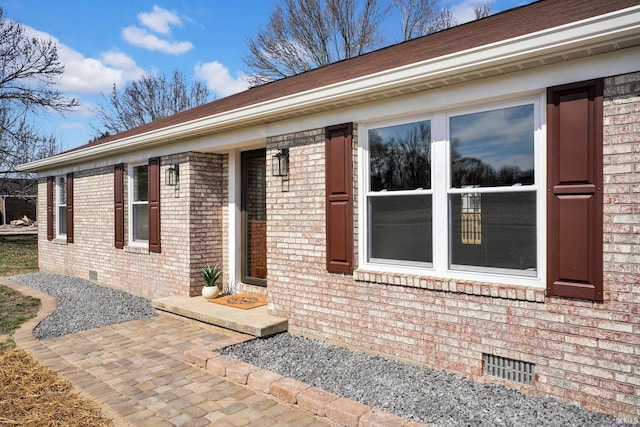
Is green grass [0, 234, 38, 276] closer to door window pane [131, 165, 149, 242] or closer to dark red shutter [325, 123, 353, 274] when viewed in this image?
door window pane [131, 165, 149, 242]

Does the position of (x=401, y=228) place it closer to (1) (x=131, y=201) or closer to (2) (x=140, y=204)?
(2) (x=140, y=204)

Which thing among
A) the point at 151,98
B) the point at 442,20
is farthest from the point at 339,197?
the point at 151,98

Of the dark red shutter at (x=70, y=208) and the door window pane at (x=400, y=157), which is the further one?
the dark red shutter at (x=70, y=208)

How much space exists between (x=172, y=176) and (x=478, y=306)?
5.25 meters

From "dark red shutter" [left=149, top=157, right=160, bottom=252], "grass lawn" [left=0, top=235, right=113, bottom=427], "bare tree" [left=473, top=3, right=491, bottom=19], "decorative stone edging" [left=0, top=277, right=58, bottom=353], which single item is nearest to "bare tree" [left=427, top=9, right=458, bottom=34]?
"bare tree" [left=473, top=3, right=491, bottom=19]

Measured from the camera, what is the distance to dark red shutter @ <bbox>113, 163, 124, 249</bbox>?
7992 millimetres

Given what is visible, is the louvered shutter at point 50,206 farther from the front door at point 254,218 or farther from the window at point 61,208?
the front door at point 254,218

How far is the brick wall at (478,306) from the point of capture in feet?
9.64

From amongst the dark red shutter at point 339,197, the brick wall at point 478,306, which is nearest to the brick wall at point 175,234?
the brick wall at point 478,306

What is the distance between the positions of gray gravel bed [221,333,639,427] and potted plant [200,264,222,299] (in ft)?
6.44

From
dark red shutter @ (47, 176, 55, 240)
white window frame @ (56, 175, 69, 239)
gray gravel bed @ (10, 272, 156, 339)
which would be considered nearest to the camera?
gray gravel bed @ (10, 272, 156, 339)

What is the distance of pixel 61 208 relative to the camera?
34.3 ft

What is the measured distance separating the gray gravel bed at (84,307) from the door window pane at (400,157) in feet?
13.6

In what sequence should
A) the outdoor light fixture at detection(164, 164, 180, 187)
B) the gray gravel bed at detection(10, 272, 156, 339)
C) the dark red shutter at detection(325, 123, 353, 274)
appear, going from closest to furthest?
the dark red shutter at detection(325, 123, 353, 274)
the gray gravel bed at detection(10, 272, 156, 339)
the outdoor light fixture at detection(164, 164, 180, 187)
